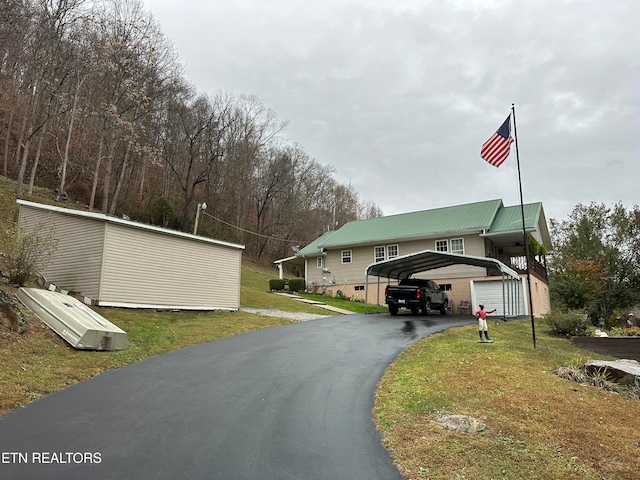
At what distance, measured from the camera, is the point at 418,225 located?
2747 cm

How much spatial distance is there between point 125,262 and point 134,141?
51.3 feet

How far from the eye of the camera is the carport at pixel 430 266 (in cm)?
1964

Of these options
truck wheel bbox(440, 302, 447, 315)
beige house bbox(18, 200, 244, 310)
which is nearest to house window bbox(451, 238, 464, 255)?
truck wheel bbox(440, 302, 447, 315)

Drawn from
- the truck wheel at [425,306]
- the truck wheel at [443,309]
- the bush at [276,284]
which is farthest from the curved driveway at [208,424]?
the bush at [276,284]

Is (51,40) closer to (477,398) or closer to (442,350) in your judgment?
(442,350)

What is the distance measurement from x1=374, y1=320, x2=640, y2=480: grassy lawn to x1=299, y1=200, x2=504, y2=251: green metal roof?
54.6 feet

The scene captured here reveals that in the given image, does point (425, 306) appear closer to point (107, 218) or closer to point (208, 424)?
point (107, 218)

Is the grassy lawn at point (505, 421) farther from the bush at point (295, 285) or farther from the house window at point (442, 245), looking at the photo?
the bush at point (295, 285)

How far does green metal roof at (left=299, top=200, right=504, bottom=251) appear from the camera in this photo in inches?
990

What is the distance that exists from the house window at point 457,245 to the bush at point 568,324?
9652mm

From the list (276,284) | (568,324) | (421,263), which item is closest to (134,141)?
(276,284)

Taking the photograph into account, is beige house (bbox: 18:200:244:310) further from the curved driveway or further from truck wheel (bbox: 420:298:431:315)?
truck wheel (bbox: 420:298:431:315)

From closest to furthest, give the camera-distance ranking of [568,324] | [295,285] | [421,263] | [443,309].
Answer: [568,324]
[443,309]
[421,263]
[295,285]

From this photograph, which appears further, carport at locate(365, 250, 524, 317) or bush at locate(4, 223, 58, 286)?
carport at locate(365, 250, 524, 317)
